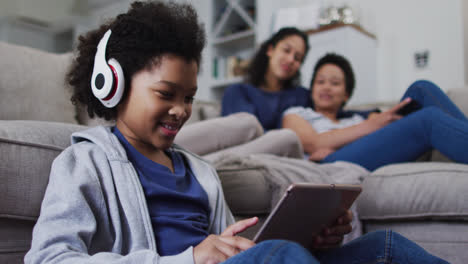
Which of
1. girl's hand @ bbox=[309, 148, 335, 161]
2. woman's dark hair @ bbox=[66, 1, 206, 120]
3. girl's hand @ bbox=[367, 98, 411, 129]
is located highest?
woman's dark hair @ bbox=[66, 1, 206, 120]

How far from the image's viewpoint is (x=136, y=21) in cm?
70

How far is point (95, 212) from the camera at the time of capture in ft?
1.88

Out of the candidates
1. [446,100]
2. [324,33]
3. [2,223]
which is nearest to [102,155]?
[2,223]

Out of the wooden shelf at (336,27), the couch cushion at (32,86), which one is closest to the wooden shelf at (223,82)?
the wooden shelf at (336,27)

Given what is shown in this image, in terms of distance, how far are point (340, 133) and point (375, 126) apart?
14 cm

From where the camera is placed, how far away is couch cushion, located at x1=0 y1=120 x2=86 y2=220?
653 mm

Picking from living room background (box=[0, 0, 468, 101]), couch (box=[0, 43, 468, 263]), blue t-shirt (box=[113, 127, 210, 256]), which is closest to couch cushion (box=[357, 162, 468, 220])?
couch (box=[0, 43, 468, 263])

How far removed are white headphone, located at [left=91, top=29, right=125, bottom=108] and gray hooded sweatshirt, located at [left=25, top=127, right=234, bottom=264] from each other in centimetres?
6

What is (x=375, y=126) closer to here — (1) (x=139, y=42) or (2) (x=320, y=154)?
(2) (x=320, y=154)

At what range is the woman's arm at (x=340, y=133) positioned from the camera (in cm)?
158

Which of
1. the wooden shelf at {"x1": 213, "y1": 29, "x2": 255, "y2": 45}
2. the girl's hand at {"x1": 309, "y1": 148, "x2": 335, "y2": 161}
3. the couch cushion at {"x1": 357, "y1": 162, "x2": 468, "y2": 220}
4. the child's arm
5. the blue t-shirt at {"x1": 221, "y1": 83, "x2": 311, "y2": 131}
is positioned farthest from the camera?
the wooden shelf at {"x1": 213, "y1": 29, "x2": 255, "y2": 45}

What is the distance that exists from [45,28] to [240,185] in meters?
4.35

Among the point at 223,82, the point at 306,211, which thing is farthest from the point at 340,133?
the point at 223,82

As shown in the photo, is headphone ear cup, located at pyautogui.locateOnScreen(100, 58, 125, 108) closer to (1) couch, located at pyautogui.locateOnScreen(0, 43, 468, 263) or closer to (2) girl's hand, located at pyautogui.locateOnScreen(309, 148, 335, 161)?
(1) couch, located at pyautogui.locateOnScreen(0, 43, 468, 263)
